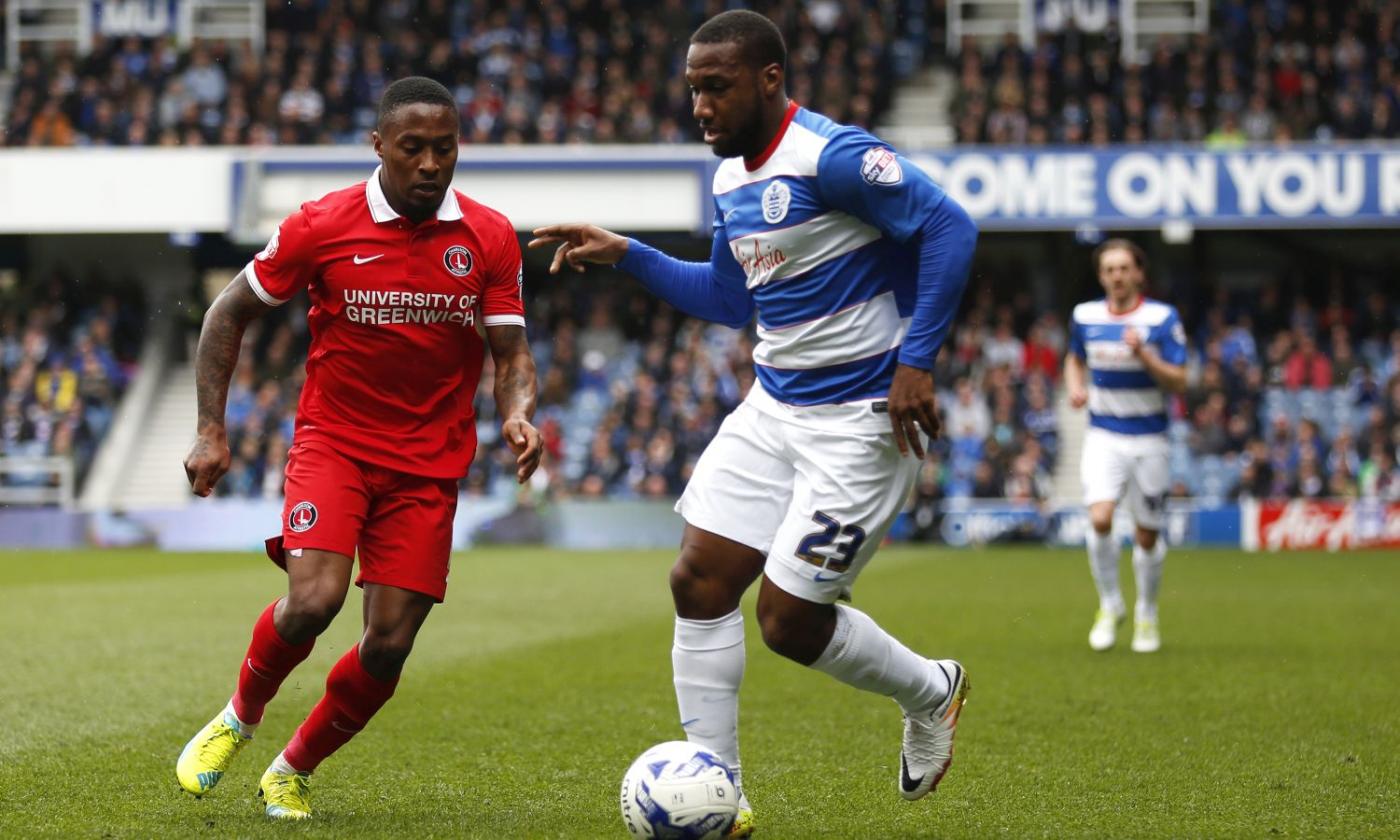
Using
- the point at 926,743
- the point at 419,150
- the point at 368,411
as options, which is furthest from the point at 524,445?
the point at 926,743

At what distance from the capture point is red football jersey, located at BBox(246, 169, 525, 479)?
210 inches

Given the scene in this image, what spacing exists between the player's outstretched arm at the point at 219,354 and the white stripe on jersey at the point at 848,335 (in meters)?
1.65

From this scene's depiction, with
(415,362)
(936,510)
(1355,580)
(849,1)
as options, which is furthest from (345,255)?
(849,1)

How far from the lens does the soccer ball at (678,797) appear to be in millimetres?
4570

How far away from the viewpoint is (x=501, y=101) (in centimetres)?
2766

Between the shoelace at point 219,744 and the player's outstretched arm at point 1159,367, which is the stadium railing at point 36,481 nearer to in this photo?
the player's outstretched arm at point 1159,367

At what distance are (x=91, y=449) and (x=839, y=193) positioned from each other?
937 inches

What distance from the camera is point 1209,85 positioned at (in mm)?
26812

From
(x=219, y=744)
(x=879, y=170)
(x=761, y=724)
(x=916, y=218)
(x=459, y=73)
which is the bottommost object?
(x=761, y=724)

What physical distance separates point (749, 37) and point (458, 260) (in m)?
1.17

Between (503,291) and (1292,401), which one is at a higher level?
(503,291)

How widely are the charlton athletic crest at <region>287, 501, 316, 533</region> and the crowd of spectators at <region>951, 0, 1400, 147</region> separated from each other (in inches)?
863

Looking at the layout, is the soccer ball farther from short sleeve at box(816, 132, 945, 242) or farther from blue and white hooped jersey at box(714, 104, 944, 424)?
short sleeve at box(816, 132, 945, 242)

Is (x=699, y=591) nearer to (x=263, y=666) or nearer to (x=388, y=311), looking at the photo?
(x=388, y=311)
